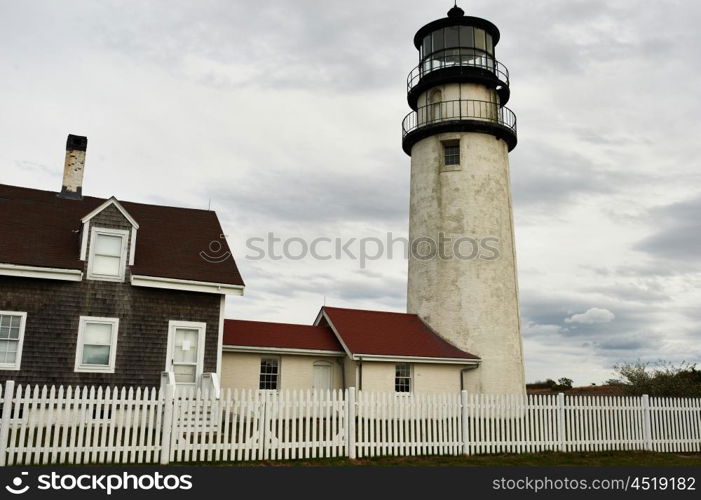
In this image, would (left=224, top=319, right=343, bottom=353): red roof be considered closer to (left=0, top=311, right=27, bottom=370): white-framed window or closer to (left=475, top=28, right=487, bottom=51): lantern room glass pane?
(left=0, top=311, right=27, bottom=370): white-framed window

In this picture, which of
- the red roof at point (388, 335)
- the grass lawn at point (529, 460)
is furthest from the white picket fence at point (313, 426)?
the red roof at point (388, 335)

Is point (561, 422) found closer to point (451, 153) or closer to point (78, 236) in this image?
point (451, 153)

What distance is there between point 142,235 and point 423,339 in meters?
11.3

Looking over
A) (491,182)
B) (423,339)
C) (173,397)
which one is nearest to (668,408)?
(423,339)

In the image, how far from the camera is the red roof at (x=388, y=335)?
876 inches

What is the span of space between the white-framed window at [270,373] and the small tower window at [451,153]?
11229 mm

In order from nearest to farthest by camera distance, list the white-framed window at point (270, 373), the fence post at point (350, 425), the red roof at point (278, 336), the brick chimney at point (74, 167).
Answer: the fence post at point (350, 425)
the brick chimney at point (74, 167)
the red roof at point (278, 336)
the white-framed window at point (270, 373)

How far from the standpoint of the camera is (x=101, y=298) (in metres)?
17.1

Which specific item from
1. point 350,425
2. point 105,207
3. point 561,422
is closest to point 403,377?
point 561,422

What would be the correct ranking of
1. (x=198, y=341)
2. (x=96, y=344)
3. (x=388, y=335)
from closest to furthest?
(x=96, y=344) < (x=198, y=341) < (x=388, y=335)

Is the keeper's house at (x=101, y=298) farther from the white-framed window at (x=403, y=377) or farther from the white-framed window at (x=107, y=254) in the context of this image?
the white-framed window at (x=403, y=377)

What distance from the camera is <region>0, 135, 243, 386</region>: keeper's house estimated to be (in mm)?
16188

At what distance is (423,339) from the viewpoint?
23938mm

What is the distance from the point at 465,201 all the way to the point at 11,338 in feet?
56.5
